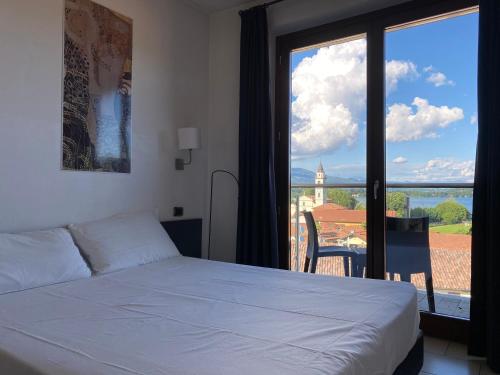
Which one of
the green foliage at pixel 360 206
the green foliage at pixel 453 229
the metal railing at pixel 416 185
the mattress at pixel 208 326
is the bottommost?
the mattress at pixel 208 326

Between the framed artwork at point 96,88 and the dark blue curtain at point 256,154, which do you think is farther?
the dark blue curtain at point 256,154

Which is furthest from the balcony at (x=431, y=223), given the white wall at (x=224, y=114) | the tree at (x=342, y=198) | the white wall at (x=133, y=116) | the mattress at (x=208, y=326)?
the white wall at (x=133, y=116)

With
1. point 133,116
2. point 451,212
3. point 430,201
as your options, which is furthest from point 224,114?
point 451,212

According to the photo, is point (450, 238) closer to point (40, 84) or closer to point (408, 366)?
point (408, 366)

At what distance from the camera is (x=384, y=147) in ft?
9.94

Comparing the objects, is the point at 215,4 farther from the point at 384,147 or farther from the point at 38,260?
the point at 38,260

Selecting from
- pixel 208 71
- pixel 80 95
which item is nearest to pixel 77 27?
pixel 80 95

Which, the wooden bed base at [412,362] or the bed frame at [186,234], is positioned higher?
the bed frame at [186,234]

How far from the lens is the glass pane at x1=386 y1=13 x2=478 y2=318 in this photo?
2766 mm

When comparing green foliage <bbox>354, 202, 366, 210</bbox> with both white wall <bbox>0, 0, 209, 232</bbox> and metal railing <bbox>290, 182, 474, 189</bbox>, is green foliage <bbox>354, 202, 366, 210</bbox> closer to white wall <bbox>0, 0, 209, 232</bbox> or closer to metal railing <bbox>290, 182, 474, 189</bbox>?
metal railing <bbox>290, 182, 474, 189</bbox>

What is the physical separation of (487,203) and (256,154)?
6.02 ft

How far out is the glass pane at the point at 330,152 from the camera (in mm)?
3168

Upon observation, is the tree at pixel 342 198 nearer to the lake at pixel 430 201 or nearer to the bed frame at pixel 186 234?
the lake at pixel 430 201

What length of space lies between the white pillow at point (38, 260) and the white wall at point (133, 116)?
235mm
